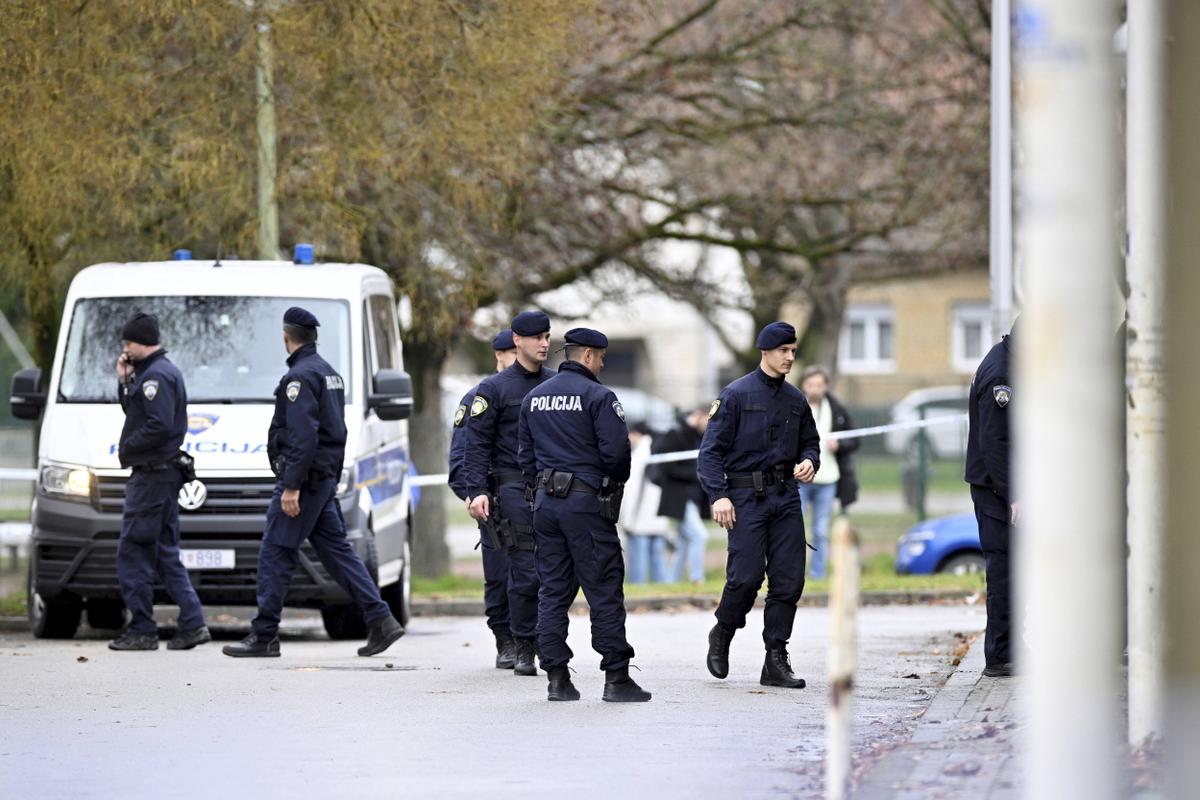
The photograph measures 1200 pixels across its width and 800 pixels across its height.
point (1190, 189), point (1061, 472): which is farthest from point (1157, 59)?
point (1061, 472)

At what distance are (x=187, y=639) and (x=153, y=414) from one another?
1.39m

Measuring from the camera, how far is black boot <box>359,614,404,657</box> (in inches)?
466

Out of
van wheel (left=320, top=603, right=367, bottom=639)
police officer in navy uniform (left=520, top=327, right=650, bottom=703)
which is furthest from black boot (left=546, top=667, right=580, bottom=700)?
van wheel (left=320, top=603, right=367, bottom=639)

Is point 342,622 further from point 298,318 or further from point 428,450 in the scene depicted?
point 428,450

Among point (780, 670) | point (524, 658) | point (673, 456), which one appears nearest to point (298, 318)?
point (524, 658)

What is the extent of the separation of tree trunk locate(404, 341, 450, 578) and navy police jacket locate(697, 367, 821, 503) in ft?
36.5

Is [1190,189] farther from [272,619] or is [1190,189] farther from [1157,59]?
[272,619]

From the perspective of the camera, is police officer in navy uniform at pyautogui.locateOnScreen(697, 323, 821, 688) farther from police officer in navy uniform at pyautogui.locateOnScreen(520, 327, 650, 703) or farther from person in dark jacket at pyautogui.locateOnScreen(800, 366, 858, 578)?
person in dark jacket at pyautogui.locateOnScreen(800, 366, 858, 578)

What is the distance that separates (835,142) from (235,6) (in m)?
12.9

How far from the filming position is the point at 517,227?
Result: 19.7 meters

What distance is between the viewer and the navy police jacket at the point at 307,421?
37.4 feet

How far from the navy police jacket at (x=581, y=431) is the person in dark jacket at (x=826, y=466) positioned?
8.84m

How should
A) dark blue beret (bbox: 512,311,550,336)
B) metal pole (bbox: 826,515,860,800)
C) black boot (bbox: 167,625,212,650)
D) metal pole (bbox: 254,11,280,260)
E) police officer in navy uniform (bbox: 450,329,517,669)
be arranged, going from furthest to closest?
metal pole (bbox: 254,11,280,260) → black boot (bbox: 167,625,212,650) → police officer in navy uniform (bbox: 450,329,517,669) → dark blue beret (bbox: 512,311,550,336) → metal pole (bbox: 826,515,860,800)

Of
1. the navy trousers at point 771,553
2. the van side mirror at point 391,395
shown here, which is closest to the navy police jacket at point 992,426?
the navy trousers at point 771,553
